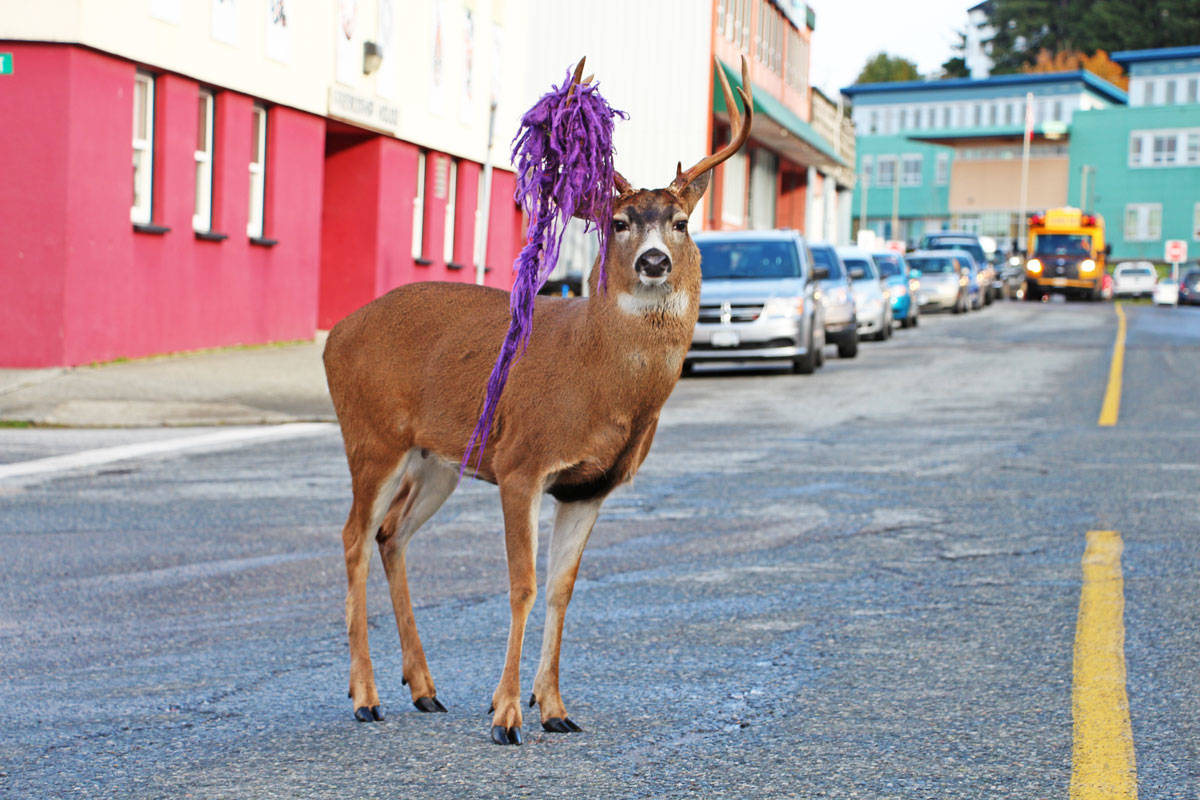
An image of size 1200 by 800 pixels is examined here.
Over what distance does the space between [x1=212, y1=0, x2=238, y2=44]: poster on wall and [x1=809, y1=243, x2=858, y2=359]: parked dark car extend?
962 centimetres

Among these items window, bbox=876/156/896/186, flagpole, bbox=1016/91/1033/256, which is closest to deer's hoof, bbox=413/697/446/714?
flagpole, bbox=1016/91/1033/256

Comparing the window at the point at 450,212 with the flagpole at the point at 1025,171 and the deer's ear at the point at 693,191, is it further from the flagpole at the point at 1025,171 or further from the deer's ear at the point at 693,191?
the flagpole at the point at 1025,171

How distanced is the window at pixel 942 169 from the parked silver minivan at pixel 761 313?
275ft

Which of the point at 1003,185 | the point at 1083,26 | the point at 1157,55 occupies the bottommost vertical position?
the point at 1003,185

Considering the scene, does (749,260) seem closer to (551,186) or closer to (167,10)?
→ (167,10)

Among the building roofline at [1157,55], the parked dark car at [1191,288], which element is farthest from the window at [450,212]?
the building roofline at [1157,55]

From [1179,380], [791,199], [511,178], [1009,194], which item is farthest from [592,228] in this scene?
[1009,194]

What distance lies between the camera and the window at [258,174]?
24.7m

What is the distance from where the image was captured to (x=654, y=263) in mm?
4668

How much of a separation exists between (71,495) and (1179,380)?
16055mm

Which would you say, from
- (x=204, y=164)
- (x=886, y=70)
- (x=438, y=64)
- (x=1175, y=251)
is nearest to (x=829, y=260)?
(x=438, y=64)

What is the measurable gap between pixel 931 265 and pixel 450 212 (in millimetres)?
21723

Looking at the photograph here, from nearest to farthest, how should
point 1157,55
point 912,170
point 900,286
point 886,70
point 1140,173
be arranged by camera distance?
1. point 900,286
2. point 1140,173
3. point 1157,55
4. point 912,170
5. point 886,70

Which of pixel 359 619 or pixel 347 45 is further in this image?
pixel 347 45
